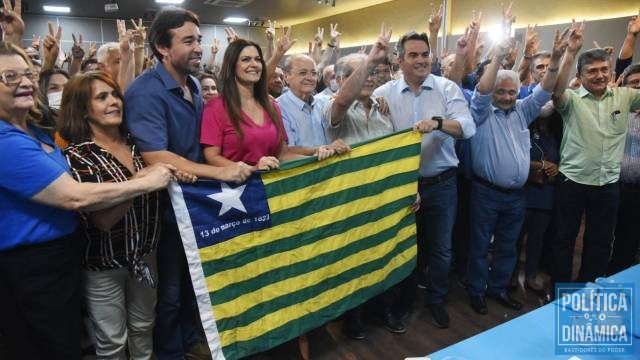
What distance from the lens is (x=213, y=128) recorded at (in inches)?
77.7

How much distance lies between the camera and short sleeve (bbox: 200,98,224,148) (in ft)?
6.47

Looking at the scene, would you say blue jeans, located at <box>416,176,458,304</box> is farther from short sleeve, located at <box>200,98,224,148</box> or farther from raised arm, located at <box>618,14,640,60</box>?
raised arm, located at <box>618,14,640,60</box>

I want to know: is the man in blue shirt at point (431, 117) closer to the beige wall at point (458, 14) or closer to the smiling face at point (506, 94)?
the smiling face at point (506, 94)

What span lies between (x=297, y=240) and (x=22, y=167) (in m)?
1.18

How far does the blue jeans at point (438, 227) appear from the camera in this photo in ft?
8.63

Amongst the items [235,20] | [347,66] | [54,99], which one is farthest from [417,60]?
[235,20]

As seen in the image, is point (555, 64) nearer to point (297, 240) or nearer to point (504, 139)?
point (504, 139)

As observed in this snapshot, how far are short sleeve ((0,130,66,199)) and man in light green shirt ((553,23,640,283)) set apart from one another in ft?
9.35

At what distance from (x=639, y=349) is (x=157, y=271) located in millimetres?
1868

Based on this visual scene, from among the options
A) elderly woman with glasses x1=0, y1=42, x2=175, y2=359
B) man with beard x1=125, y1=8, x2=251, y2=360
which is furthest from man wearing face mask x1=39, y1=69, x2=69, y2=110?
elderly woman with glasses x1=0, y1=42, x2=175, y2=359

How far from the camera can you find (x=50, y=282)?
153 centimetres

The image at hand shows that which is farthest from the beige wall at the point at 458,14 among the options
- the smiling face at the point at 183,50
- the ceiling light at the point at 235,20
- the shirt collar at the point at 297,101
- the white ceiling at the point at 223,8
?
the smiling face at the point at 183,50

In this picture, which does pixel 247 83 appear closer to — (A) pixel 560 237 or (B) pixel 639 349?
(B) pixel 639 349

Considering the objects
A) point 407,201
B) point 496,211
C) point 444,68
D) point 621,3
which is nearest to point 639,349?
point 407,201
